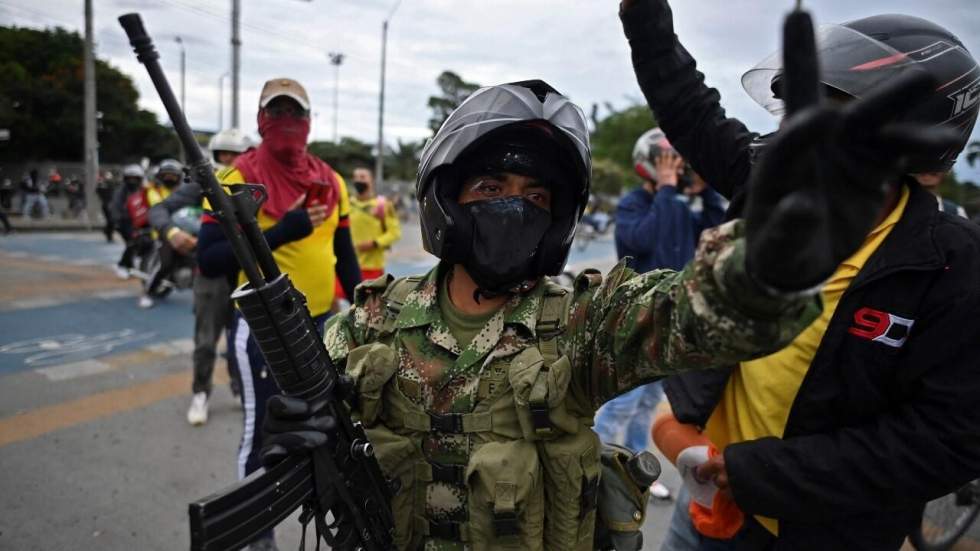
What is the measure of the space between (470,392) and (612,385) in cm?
34

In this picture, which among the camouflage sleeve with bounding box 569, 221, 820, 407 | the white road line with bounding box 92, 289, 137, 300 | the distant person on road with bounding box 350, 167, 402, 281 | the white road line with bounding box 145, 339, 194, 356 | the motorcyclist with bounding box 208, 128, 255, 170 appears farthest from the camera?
the white road line with bounding box 92, 289, 137, 300

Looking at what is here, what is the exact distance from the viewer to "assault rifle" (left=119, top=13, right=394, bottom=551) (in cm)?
120

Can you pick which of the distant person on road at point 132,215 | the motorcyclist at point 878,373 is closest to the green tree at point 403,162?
the distant person on road at point 132,215

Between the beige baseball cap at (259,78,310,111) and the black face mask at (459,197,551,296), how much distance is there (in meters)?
1.59

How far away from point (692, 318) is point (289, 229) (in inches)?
78.6

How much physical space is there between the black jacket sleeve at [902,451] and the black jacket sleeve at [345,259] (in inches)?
84.6

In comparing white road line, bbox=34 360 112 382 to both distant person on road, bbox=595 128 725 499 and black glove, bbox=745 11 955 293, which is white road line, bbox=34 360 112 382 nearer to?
distant person on road, bbox=595 128 725 499

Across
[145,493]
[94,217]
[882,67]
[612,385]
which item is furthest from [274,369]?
[94,217]

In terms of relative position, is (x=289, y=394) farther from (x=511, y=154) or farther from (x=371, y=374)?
(x=511, y=154)

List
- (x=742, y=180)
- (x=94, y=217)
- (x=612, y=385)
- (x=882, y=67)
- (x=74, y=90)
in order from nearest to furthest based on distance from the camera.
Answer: (x=612, y=385)
(x=882, y=67)
(x=742, y=180)
(x=94, y=217)
(x=74, y=90)

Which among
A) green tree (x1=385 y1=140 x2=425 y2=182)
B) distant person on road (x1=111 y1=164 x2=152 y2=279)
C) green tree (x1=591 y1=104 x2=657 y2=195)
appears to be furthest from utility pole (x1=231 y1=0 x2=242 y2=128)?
green tree (x1=591 y1=104 x2=657 y2=195)

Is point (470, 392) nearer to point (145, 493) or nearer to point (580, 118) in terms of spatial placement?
point (580, 118)

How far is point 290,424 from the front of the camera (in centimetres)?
122

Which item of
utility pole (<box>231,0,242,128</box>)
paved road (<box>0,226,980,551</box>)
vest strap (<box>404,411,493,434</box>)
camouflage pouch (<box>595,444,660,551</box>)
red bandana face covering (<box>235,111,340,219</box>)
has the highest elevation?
utility pole (<box>231,0,242,128</box>)
